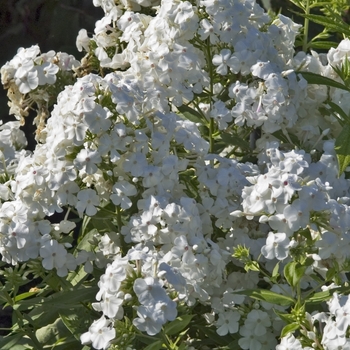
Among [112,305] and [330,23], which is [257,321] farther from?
[330,23]

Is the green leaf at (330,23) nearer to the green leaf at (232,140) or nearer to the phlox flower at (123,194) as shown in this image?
the green leaf at (232,140)

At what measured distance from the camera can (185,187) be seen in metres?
1.71

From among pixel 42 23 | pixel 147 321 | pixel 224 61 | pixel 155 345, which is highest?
pixel 224 61

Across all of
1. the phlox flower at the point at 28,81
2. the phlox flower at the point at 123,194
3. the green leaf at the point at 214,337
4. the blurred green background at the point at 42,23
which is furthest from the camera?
→ the blurred green background at the point at 42,23

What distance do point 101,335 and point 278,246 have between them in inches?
13.2

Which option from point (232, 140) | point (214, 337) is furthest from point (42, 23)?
point (214, 337)

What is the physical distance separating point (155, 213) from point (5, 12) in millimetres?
1863

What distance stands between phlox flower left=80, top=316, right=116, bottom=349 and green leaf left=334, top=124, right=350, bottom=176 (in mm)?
530

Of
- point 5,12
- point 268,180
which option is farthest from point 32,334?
point 5,12

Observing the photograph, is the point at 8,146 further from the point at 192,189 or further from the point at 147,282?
the point at 147,282

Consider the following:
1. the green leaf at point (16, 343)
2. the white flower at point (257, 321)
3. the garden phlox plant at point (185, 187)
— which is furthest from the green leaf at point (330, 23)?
the green leaf at point (16, 343)

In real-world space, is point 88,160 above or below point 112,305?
above

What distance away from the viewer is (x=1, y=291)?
170 centimetres

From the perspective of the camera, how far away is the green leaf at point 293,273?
1436mm
